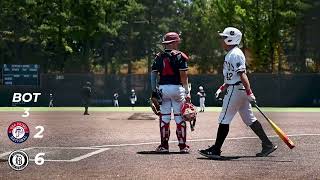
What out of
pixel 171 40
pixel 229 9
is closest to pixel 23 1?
pixel 229 9

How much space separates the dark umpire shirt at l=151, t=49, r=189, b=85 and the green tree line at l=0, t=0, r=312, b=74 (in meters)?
30.0

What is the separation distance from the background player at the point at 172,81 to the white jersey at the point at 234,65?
24.4 inches

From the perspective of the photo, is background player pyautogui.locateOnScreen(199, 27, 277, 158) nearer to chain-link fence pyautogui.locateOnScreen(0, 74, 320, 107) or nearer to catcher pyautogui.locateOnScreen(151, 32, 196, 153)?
catcher pyautogui.locateOnScreen(151, 32, 196, 153)

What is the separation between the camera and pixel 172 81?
8188 millimetres

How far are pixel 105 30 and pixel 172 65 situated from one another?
121 ft

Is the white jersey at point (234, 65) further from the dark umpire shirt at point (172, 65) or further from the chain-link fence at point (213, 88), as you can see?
the chain-link fence at point (213, 88)

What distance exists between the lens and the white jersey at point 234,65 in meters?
7.71

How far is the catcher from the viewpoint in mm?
8141

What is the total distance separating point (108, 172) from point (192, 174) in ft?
2.83

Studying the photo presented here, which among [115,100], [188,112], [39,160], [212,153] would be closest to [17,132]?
[39,160]

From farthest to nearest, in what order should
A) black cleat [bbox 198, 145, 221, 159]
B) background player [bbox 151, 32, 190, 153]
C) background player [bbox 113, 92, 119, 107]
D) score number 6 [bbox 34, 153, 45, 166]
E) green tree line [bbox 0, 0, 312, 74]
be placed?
green tree line [bbox 0, 0, 312, 74], background player [bbox 113, 92, 119, 107], background player [bbox 151, 32, 190, 153], black cleat [bbox 198, 145, 221, 159], score number 6 [bbox 34, 153, 45, 166]

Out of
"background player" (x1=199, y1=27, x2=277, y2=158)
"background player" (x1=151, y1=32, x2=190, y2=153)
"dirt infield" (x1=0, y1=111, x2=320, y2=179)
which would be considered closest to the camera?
"dirt infield" (x1=0, y1=111, x2=320, y2=179)

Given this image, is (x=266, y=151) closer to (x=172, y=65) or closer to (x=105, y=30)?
(x=172, y=65)
